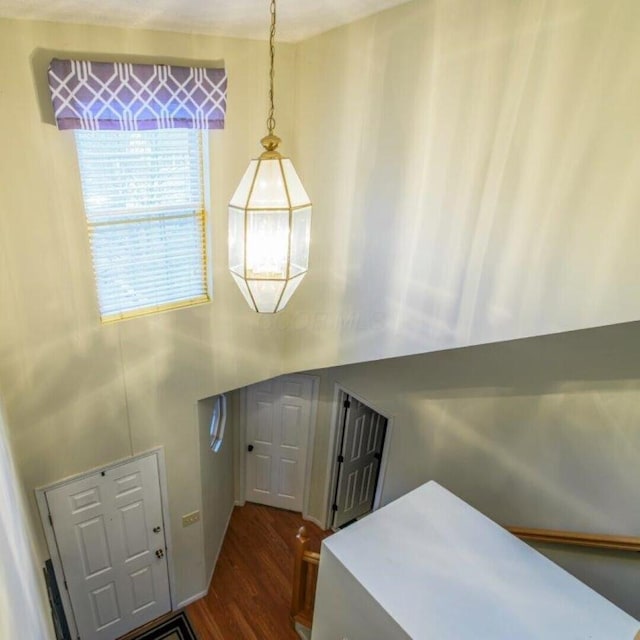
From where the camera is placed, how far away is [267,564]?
15.1 feet

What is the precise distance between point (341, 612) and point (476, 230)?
7.38ft

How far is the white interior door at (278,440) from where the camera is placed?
4.87m

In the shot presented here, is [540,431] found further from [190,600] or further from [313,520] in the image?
[190,600]

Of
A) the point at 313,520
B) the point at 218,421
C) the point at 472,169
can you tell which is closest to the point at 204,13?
the point at 472,169

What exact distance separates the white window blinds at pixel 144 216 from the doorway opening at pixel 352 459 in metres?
2.11

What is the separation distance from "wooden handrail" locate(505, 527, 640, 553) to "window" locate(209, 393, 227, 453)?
284cm

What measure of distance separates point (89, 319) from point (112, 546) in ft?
6.45

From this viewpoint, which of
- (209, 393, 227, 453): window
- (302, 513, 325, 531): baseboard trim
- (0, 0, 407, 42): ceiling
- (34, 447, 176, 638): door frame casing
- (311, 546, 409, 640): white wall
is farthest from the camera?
(302, 513, 325, 531): baseboard trim

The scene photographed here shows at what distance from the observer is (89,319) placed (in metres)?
2.86

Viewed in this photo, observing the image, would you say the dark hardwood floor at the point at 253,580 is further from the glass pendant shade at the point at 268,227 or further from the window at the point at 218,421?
the glass pendant shade at the point at 268,227

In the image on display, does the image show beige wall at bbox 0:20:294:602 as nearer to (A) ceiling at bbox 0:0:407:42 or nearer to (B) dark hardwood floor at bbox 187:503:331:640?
(A) ceiling at bbox 0:0:407:42

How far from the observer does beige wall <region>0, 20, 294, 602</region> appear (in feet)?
7.68

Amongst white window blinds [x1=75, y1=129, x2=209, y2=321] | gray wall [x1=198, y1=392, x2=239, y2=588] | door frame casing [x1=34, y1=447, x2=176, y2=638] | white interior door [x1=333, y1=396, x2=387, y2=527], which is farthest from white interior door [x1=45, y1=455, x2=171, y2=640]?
white interior door [x1=333, y1=396, x2=387, y2=527]

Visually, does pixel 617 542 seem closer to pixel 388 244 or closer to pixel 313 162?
pixel 388 244
